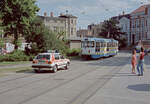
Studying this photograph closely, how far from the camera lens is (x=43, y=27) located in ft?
102

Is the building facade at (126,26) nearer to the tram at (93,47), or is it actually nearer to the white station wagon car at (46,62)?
the tram at (93,47)

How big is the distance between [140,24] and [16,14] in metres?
53.0

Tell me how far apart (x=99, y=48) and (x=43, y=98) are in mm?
23929

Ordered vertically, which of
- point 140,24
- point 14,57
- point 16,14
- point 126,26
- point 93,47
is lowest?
point 14,57

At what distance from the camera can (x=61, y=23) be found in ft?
211

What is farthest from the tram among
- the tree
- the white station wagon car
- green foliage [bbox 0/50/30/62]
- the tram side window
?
the white station wagon car

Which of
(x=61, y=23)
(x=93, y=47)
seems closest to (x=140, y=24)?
(x=61, y=23)

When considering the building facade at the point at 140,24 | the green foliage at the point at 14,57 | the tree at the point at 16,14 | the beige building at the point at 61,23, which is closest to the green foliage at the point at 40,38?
the tree at the point at 16,14

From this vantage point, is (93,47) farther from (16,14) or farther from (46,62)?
(46,62)

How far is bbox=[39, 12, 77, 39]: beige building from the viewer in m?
60.9

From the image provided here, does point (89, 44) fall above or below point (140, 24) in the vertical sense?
below

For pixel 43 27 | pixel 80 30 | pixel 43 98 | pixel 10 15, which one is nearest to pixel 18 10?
pixel 10 15

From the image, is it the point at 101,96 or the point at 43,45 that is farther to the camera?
the point at 43,45

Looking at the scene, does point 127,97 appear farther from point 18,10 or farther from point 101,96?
point 18,10
